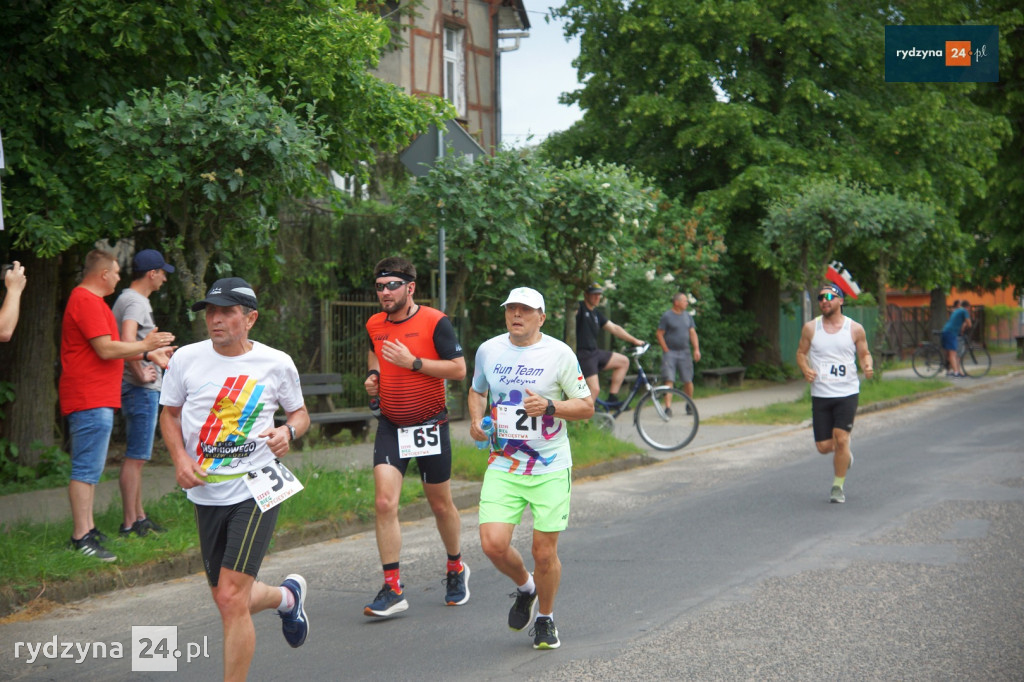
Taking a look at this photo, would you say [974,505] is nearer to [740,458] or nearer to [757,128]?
[740,458]

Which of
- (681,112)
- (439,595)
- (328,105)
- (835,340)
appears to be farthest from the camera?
(681,112)

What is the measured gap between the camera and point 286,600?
4.95 m

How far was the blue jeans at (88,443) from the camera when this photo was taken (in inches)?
282

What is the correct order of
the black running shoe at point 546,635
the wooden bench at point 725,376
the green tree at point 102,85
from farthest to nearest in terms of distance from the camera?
1. the wooden bench at point 725,376
2. the green tree at point 102,85
3. the black running shoe at point 546,635

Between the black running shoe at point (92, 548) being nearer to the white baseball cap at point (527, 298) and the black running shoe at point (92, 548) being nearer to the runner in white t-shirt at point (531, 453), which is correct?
the runner in white t-shirt at point (531, 453)

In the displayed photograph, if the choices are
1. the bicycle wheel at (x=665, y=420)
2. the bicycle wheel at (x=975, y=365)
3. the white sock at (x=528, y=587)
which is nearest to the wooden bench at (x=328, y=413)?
the bicycle wheel at (x=665, y=420)

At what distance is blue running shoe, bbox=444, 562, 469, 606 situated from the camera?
20.8 feet

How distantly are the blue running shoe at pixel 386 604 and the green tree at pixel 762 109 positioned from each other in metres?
18.2

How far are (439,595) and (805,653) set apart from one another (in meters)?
2.36

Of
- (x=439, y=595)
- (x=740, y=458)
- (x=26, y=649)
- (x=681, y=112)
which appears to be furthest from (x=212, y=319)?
(x=681, y=112)

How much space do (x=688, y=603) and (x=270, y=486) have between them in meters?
2.78

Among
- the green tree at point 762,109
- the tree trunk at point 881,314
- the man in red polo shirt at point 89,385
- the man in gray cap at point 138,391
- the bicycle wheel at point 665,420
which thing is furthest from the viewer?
the green tree at point 762,109

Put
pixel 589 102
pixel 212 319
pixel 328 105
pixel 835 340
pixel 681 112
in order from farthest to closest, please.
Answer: pixel 589 102
pixel 681 112
pixel 328 105
pixel 835 340
pixel 212 319

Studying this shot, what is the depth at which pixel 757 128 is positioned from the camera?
80.3 ft
